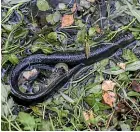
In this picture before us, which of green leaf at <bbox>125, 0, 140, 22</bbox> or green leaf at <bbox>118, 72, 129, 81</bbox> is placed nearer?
green leaf at <bbox>118, 72, 129, 81</bbox>

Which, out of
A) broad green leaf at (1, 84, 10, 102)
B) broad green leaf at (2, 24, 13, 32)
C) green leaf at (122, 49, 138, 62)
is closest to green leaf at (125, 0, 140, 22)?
green leaf at (122, 49, 138, 62)

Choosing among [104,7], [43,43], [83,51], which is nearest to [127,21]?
[104,7]

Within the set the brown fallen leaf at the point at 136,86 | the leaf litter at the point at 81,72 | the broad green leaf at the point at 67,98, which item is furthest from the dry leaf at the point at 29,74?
the brown fallen leaf at the point at 136,86

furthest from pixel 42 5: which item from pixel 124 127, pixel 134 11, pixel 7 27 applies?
pixel 124 127

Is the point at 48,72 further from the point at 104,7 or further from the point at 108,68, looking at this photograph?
the point at 104,7

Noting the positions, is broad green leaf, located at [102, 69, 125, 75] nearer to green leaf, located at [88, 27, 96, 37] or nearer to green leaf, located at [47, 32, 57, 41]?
green leaf, located at [88, 27, 96, 37]
